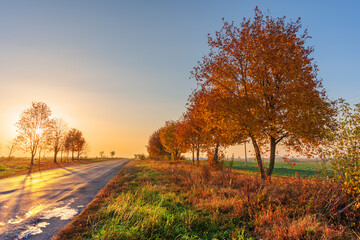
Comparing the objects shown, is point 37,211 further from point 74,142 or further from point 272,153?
point 74,142

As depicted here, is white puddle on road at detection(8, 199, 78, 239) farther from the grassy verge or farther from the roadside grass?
the grassy verge

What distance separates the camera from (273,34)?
13.5 metres

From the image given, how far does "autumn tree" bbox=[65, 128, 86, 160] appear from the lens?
183 feet

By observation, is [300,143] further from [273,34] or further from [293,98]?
[273,34]

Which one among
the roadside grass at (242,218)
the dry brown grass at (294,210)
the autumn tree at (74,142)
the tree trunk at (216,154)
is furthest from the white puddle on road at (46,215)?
the autumn tree at (74,142)

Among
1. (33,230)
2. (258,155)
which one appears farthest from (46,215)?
(258,155)

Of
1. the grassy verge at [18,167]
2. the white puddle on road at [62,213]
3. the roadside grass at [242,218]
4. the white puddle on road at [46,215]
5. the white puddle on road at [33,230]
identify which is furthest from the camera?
the grassy verge at [18,167]

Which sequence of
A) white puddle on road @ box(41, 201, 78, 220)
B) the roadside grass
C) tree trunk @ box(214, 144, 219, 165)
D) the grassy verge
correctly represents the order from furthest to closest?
1. tree trunk @ box(214, 144, 219, 165)
2. the grassy verge
3. white puddle on road @ box(41, 201, 78, 220)
4. the roadside grass

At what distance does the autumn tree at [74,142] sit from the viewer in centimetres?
5573

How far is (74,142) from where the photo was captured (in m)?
58.6

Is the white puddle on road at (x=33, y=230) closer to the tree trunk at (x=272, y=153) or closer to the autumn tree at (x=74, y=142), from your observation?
the tree trunk at (x=272, y=153)

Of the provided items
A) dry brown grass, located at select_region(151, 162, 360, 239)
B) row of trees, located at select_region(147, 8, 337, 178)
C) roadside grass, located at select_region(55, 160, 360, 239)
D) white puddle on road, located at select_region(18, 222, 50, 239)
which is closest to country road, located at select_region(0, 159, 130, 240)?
white puddle on road, located at select_region(18, 222, 50, 239)

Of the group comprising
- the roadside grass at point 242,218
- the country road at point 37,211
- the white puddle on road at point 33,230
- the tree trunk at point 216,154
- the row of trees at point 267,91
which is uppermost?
the row of trees at point 267,91

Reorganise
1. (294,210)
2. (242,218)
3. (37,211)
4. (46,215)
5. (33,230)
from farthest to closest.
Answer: (37,211), (46,215), (242,218), (294,210), (33,230)
